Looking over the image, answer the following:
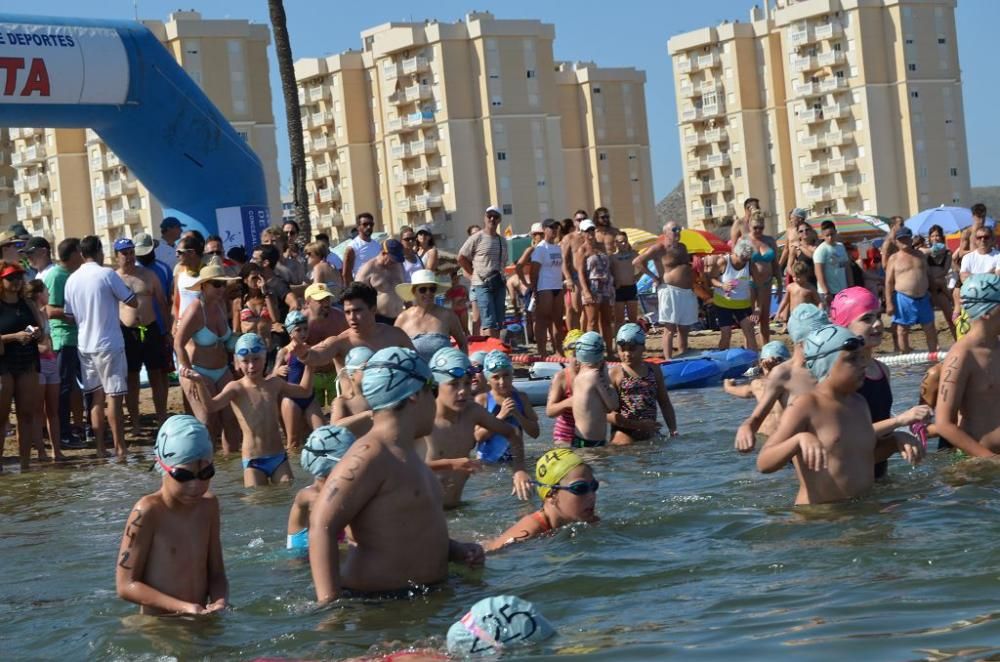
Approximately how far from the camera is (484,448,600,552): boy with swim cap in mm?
7625

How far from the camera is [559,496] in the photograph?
7.66 m

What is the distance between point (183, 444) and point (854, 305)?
150 inches

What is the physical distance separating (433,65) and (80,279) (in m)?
89.2

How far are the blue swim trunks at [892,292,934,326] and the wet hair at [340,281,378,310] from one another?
Answer: 8.14 m

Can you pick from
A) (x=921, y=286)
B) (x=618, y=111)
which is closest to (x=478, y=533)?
(x=921, y=286)

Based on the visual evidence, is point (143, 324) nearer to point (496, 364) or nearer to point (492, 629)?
point (496, 364)

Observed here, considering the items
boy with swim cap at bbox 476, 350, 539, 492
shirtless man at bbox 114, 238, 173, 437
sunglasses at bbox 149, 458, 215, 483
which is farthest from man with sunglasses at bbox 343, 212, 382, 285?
sunglasses at bbox 149, 458, 215, 483

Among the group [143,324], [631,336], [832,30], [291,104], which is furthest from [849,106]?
[631,336]

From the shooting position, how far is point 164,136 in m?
17.8

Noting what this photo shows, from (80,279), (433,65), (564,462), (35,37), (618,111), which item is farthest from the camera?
(618,111)

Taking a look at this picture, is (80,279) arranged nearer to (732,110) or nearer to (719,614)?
(719,614)

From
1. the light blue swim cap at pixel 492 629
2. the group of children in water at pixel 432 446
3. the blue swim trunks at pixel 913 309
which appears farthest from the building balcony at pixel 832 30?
the light blue swim cap at pixel 492 629

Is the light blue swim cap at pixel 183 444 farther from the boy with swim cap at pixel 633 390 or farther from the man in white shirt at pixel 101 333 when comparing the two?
the man in white shirt at pixel 101 333

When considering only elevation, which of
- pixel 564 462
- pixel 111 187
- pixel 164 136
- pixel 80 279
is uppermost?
pixel 111 187
